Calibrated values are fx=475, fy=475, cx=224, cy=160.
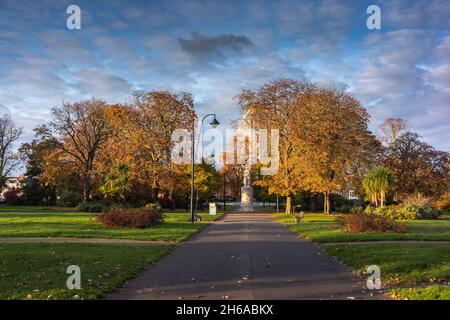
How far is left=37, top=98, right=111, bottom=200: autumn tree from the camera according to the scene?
55438 mm

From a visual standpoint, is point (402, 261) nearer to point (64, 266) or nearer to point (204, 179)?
point (64, 266)

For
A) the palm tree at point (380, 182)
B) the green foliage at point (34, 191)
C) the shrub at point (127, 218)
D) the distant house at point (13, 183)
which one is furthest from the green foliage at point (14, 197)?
the palm tree at point (380, 182)

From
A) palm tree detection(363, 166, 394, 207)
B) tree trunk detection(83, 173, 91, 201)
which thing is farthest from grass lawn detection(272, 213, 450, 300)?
tree trunk detection(83, 173, 91, 201)

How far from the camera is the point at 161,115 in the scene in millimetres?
51562

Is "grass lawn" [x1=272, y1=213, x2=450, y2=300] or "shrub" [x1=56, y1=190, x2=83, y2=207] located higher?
"shrub" [x1=56, y1=190, x2=83, y2=207]

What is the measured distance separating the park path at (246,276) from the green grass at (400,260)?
551 millimetres

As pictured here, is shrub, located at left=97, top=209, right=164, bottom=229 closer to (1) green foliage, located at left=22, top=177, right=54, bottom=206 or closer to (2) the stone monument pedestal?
(2) the stone monument pedestal

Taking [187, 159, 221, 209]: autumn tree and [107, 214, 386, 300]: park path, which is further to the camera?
[187, 159, 221, 209]: autumn tree

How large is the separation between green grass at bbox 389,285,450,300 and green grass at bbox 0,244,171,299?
519 centimetres

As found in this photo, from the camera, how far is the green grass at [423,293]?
8039 mm

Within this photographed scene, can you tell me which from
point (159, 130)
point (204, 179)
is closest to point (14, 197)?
point (159, 130)

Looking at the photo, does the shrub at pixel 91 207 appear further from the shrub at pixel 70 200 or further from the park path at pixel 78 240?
the park path at pixel 78 240
